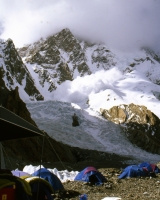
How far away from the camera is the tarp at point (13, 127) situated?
24.3 feet

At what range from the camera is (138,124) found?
7606cm

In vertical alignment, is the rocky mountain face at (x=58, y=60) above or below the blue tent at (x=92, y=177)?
above

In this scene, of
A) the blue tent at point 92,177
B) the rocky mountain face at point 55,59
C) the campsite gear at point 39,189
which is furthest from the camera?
the rocky mountain face at point 55,59

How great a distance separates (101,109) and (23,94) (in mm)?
27808

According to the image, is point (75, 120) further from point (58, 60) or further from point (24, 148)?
point (58, 60)

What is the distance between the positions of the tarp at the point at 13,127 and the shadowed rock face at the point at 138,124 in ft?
193

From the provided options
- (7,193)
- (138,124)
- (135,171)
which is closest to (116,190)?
(135,171)

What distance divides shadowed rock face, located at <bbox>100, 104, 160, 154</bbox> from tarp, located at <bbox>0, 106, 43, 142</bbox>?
5886cm

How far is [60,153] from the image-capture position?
1501 inches

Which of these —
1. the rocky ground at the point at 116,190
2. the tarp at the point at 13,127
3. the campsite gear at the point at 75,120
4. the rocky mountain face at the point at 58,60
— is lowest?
the rocky ground at the point at 116,190

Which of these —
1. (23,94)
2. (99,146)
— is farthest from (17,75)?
(99,146)

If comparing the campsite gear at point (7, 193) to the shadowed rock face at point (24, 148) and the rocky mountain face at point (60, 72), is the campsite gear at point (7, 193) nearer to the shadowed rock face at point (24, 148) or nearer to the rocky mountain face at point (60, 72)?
the shadowed rock face at point (24, 148)

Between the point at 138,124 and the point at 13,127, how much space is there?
7064 cm

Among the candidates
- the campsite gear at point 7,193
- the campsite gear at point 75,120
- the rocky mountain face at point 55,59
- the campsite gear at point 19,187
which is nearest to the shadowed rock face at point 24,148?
the campsite gear at point 19,187
